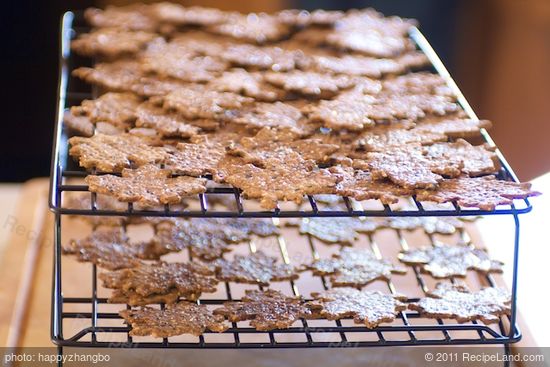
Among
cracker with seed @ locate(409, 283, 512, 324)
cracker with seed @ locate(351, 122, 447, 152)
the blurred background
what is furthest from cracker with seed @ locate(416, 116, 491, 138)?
the blurred background

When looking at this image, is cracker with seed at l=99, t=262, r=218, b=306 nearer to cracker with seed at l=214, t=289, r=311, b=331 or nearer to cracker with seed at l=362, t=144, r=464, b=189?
cracker with seed at l=214, t=289, r=311, b=331

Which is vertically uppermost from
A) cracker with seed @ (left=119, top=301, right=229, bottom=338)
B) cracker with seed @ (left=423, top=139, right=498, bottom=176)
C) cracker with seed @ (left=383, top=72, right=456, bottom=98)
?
cracker with seed @ (left=423, top=139, right=498, bottom=176)

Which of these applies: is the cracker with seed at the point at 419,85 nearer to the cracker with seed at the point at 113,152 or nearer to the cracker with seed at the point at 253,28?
the cracker with seed at the point at 253,28

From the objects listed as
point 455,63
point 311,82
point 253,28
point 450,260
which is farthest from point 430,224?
point 455,63

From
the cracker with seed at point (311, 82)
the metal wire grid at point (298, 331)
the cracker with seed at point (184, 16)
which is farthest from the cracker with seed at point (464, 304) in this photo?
the cracker with seed at point (184, 16)

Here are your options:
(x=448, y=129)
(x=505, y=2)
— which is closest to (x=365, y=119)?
(x=448, y=129)

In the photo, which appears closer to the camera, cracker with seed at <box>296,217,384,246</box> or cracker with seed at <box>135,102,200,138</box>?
cracker with seed at <box>135,102,200,138</box>

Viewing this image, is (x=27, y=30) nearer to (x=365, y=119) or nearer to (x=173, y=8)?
(x=173, y=8)
